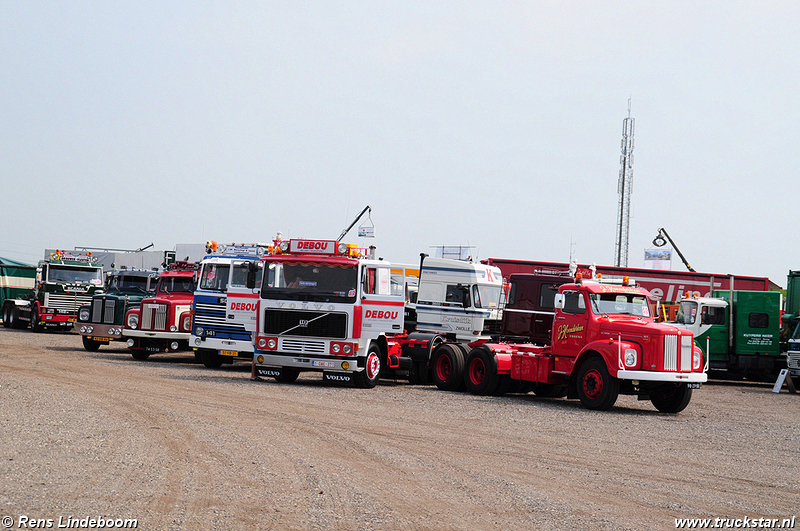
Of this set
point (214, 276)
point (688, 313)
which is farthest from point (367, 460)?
point (688, 313)

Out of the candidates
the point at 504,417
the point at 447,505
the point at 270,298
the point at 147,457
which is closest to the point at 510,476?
the point at 447,505

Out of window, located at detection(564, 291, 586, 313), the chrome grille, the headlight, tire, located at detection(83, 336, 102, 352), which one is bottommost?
Answer: tire, located at detection(83, 336, 102, 352)

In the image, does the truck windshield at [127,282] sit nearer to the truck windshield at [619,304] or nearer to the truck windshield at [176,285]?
the truck windshield at [176,285]

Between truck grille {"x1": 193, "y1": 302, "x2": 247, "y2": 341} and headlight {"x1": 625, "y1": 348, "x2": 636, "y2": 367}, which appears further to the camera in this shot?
truck grille {"x1": 193, "y1": 302, "x2": 247, "y2": 341}

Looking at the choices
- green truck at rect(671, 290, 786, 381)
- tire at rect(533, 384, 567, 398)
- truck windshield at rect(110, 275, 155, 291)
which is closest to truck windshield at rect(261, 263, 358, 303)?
tire at rect(533, 384, 567, 398)

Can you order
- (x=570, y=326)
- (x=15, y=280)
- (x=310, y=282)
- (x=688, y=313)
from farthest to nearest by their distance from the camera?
1. (x=15, y=280)
2. (x=688, y=313)
3. (x=310, y=282)
4. (x=570, y=326)

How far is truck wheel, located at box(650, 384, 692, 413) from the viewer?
Answer: 15.6 meters

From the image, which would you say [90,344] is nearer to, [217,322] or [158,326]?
[158,326]

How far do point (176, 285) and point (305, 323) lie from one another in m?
9.24

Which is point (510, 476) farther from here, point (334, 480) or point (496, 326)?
point (496, 326)

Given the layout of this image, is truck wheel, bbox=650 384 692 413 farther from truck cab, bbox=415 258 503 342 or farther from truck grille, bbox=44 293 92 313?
truck grille, bbox=44 293 92 313

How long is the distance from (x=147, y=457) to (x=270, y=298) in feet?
30.0

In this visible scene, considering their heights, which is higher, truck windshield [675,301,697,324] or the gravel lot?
truck windshield [675,301,697,324]

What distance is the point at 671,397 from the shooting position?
1584cm
